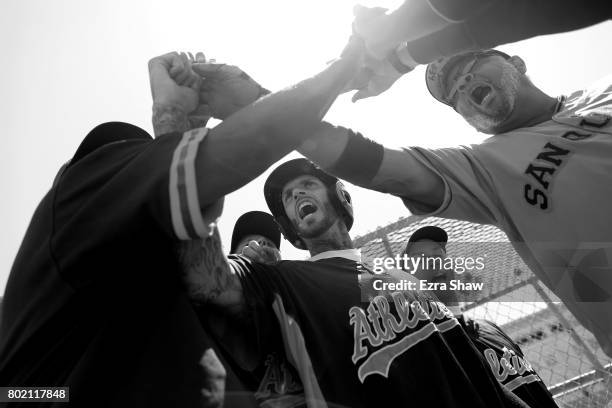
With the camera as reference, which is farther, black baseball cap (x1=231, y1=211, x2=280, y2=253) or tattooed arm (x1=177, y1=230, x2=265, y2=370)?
black baseball cap (x1=231, y1=211, x2=280, y2=253)

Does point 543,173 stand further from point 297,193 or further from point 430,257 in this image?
point 430,257

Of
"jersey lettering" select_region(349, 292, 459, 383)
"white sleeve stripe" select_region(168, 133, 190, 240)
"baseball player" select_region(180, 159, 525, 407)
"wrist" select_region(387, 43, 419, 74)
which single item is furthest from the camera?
"wrist" select_region(387, 43, 419, 74)

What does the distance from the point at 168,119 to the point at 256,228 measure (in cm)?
177

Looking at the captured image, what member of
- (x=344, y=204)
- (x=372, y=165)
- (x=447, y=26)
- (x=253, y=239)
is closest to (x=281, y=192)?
(x=344, y=204)

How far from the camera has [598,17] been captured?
58.4 inches

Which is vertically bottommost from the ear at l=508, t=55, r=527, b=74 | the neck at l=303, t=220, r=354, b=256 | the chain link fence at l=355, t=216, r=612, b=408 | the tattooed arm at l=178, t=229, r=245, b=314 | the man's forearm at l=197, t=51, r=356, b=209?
the chain link fence at l=355, t=216, r=612, b=408

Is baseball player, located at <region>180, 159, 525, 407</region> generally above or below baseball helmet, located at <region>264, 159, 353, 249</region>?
below

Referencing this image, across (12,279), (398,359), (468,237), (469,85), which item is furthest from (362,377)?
(468,237)

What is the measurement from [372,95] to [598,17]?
0.82 meters

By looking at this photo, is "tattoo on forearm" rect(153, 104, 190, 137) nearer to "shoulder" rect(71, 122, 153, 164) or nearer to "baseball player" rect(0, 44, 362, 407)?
"shoulder" rect(71, 122, 153, 164)

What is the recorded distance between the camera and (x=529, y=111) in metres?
2.18

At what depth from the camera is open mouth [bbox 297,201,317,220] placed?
2.54m

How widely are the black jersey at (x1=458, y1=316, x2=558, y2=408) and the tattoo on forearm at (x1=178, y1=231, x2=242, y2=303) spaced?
5.14 feet

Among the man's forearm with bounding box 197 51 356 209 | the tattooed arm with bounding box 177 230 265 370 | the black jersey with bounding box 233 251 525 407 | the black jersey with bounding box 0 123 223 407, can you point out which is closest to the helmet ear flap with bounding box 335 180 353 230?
the black jersey with bounding box 233 251 525 407
